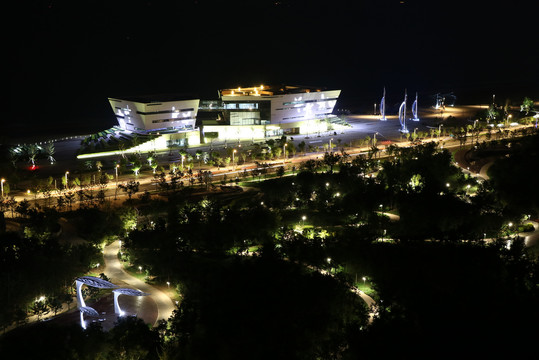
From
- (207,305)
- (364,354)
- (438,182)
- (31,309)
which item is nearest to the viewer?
(364,354)

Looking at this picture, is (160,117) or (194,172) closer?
(194,172)

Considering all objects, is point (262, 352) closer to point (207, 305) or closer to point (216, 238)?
point (207, 305)

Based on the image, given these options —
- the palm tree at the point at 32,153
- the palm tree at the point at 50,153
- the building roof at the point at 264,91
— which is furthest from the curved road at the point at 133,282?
Answer: the building roof at the point at 264,91

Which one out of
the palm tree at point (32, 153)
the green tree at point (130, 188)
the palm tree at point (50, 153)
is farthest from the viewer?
the palm tree at point (50, 153)

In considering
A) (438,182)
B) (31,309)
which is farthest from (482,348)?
(438,182)

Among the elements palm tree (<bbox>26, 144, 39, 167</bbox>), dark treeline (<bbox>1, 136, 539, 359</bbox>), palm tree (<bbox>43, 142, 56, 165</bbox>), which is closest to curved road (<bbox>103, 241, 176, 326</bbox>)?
dark treeline (<bbox>1, 136, 539, 359</bbox>)

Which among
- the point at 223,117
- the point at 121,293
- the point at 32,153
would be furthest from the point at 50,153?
the point at 121,293

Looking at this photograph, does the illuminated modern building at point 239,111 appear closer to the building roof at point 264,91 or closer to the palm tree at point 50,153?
the building roof at point 264,91

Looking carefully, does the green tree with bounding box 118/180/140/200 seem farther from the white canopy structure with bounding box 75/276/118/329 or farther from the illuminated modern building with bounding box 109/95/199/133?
the illuminated modern building with bounding box 109/95/199/133
